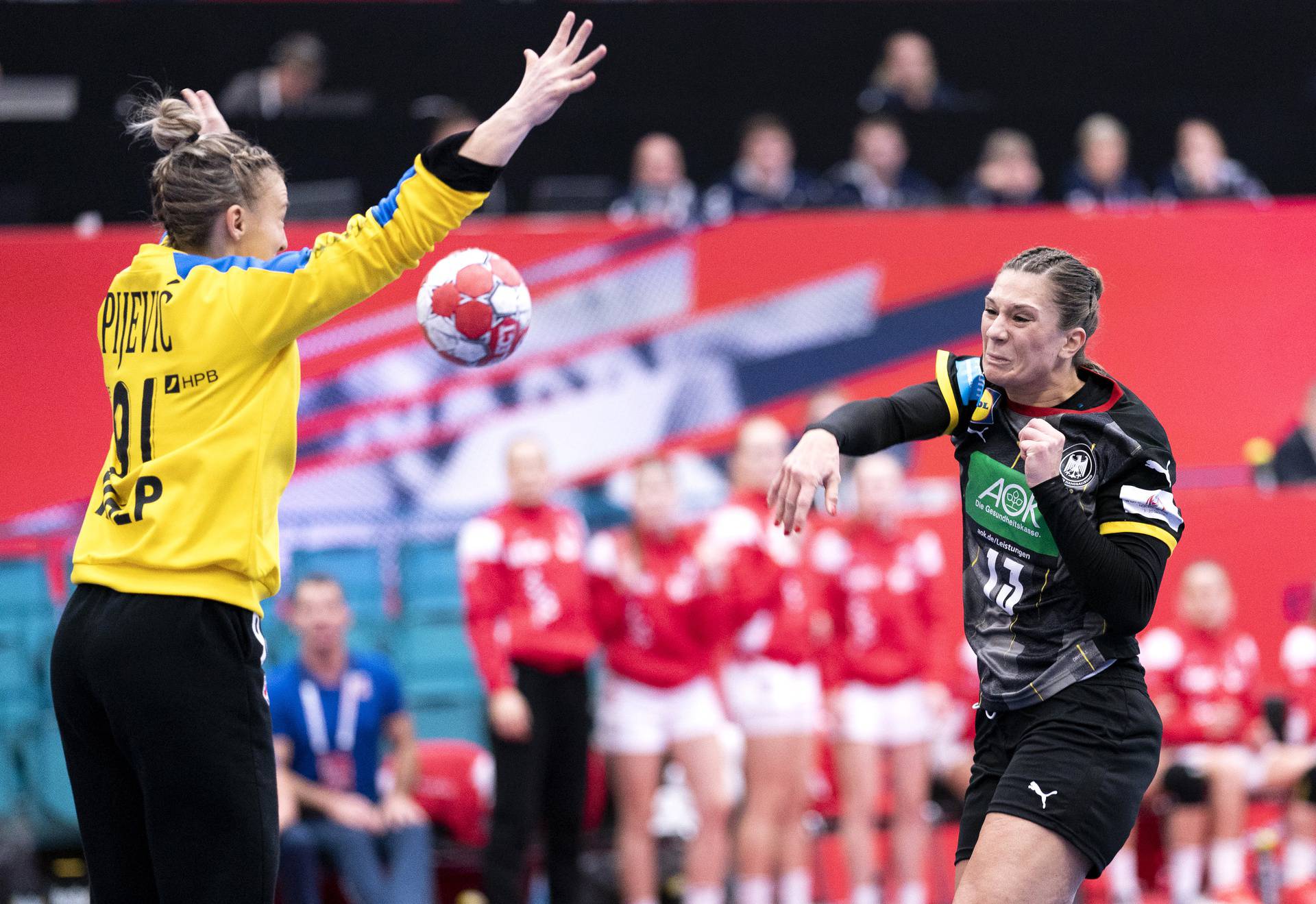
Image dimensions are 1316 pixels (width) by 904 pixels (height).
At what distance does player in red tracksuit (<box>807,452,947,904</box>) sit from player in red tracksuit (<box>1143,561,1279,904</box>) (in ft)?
3.71

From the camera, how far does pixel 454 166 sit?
2945mm

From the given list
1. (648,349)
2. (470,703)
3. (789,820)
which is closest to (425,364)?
(648,349)

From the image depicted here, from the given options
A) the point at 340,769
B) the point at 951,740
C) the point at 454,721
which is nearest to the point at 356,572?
the point at 454,721

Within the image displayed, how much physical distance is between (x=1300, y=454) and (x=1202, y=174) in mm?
1917

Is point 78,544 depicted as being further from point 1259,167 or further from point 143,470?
point 1259,167

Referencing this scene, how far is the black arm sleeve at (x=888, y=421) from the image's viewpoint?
3252 mm

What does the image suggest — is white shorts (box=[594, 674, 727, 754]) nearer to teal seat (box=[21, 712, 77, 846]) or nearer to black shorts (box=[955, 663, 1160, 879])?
teal seat (box=[21, 712, 77, 846])

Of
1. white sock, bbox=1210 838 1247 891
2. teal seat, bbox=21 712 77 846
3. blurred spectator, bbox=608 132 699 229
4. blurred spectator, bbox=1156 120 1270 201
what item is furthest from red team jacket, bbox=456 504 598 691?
blurred spectator, bbox=1156 120 1270 201

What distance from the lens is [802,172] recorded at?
9375 millimetres

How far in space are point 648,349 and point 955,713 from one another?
2.63m

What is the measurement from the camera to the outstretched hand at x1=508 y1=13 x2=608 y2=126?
3.02m

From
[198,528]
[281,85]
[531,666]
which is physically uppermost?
[281,85]

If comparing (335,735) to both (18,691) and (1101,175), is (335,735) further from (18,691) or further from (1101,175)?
(1101,175)

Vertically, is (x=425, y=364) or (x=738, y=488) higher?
(x=425, y=364)
